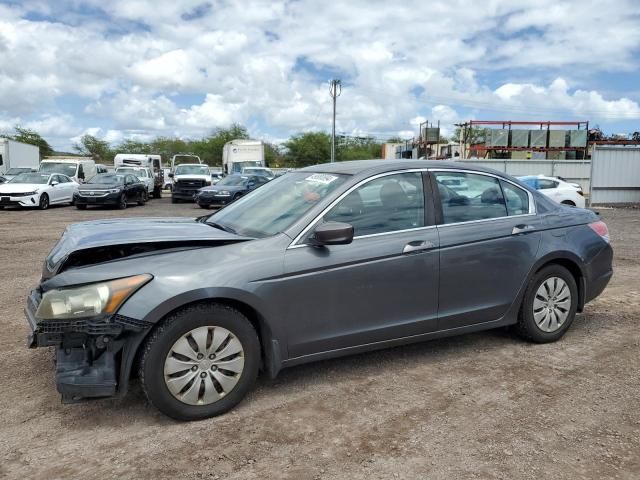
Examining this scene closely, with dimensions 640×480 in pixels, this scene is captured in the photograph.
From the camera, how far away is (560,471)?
2.84m

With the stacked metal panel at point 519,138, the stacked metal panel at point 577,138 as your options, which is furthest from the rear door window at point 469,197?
the stacked metal panel at point 577,138

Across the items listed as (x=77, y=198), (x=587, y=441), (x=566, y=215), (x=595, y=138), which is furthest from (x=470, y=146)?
(x=587, y=441)

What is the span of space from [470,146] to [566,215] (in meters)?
28.7

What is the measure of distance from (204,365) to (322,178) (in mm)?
1666

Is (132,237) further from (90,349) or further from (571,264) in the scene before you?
(571,264)

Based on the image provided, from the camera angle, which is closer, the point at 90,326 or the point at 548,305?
the point at 90,326

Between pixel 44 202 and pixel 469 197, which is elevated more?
pixel 469 197

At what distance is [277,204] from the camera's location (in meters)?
4.17

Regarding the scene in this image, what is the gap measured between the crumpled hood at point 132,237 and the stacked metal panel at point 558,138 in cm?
3131

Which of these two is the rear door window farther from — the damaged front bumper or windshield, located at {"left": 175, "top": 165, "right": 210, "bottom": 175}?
windshield, located at {"left": 175, "top": 165, "right": 210, "bottom": 175}

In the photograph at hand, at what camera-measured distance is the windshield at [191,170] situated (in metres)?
26.0

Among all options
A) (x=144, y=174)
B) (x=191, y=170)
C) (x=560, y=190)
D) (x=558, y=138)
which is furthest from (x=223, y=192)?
(x=558, y=138)

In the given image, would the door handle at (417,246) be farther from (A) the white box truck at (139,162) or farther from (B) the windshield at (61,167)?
(A) the white box truck at (139,162)

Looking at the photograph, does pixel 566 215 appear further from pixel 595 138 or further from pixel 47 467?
pixel 595 138
